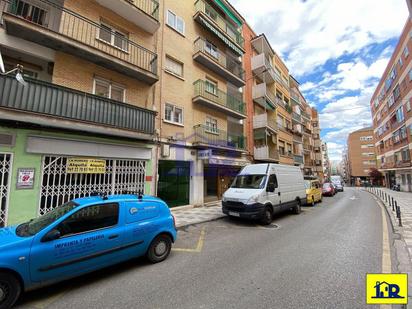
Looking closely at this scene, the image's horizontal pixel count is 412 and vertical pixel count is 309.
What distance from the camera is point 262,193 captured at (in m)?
8.60

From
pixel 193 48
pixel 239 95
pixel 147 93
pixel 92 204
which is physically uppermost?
pixel 193 48

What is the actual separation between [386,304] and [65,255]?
5.32m

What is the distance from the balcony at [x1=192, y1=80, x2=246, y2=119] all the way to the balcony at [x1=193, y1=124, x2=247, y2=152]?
165 centimetres

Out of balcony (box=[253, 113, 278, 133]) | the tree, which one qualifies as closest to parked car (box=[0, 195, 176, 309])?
balcony (box=[253, 113, 278, 133])

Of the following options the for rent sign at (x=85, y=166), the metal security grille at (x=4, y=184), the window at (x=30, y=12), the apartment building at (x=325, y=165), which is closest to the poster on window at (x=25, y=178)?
the metal security grille at (x=4, y=184)

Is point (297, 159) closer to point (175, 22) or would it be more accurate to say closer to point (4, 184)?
point (175, 22)

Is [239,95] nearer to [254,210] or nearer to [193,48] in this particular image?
[193,48]

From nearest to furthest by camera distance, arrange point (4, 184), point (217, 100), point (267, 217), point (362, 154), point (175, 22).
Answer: point (4, 184), point (267, 217), point (175, 22), point (217, 100), point (362, 154)

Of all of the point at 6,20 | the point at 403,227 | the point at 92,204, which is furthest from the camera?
the point at 403,227

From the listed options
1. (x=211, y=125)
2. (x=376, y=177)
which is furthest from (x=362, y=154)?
(x=211, y=125)

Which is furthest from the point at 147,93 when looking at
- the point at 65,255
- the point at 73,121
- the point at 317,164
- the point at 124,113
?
the point at 317,164

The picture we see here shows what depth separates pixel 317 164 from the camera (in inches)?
1844

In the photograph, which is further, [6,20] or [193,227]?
[193,227]

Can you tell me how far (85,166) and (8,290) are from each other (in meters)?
5.50
